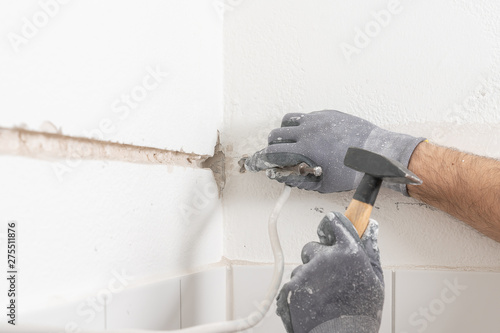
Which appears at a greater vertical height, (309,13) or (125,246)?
(309,13)

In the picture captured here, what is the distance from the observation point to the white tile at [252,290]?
3.56 ft

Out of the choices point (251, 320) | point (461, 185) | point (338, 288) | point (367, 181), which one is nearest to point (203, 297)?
point (251, 320)

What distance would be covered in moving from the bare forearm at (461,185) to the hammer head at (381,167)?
10.5 inches

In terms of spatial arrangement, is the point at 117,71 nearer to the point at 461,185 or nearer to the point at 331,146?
the point at 331,146

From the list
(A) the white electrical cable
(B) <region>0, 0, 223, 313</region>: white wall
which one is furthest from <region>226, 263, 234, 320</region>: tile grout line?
(A) the white electrical cable

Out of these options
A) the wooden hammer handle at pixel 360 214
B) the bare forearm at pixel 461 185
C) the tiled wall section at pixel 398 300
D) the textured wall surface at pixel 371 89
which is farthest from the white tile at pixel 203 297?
the bare forearm at pixel 461 185

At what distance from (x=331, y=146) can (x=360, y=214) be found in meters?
0.29

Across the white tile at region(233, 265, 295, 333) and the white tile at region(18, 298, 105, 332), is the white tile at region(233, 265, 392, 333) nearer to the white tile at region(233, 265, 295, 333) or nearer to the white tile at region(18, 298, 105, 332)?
the white tile at region(233, 265, 295, 333)

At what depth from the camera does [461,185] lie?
920mm

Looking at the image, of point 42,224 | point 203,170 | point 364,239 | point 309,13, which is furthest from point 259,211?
point 42,224

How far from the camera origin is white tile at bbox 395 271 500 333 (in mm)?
972

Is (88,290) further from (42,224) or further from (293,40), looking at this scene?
(293,40)

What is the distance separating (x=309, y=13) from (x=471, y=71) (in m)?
0.42

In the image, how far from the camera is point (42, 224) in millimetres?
579
